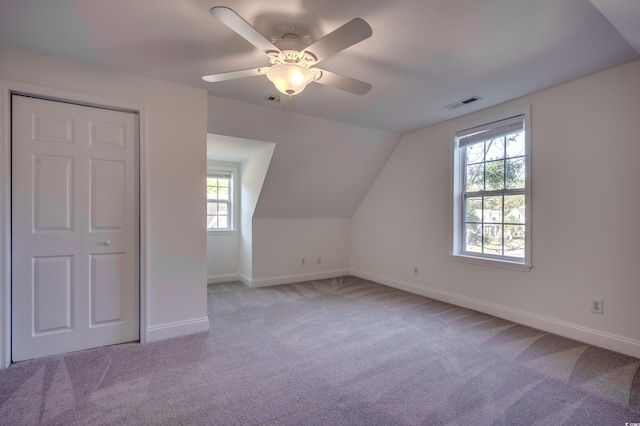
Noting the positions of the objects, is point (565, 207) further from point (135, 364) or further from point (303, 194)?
point (135, 364)

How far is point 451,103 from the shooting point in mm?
3258

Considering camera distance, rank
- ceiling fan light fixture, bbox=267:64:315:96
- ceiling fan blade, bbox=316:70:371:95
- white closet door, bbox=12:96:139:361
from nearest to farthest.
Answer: ceiling fan light fixture, bbox=267:64:315:96 < ceiling fan blade, bbox=316:70:371:95 < white closet door, bbox=12:96:139:361

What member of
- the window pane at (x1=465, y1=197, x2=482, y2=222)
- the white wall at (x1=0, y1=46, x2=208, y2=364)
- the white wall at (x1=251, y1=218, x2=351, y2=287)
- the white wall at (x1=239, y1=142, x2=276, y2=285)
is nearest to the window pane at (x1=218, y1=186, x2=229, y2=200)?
the white wall at (x1=239, y1=142, x2=276, y2=285)

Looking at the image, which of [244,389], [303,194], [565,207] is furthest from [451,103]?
[244,389]

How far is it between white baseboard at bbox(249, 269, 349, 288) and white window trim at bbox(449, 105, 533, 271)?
7.01 ft

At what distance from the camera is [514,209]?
3.29 metres

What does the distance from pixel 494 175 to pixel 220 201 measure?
402 centimetres

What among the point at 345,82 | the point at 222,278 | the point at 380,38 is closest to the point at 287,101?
the point at 345,82

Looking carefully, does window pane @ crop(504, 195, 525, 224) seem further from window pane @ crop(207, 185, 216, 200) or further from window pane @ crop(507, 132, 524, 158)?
window pane @ crop(207, 185, 216, 200)

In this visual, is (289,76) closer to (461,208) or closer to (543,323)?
(461,208)

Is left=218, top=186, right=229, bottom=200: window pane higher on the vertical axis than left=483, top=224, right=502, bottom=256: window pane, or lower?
higher

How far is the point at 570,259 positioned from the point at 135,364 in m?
3.81

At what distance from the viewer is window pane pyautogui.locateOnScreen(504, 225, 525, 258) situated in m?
3.22

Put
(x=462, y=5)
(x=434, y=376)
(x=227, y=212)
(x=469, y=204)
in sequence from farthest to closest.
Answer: (x=227, y=212)
(x=469, y=204)
(x=434, y=376)
(x=462, y=5)
